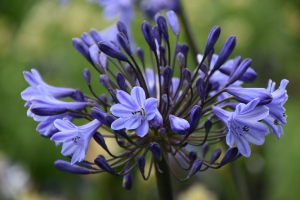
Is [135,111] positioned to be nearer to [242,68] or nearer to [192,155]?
[192,155]

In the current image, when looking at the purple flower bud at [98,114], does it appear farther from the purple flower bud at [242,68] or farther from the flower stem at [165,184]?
the purple flower bud at [242,68]

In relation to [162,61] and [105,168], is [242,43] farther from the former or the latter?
[105,168]

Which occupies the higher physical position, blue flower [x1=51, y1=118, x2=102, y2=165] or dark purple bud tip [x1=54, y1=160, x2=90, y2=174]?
blue flower [x1=51, y1=118, x2=102, y2=165]

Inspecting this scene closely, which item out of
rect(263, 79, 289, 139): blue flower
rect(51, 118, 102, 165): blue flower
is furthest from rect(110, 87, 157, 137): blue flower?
rect(263, 79, 289, 139): blue flower

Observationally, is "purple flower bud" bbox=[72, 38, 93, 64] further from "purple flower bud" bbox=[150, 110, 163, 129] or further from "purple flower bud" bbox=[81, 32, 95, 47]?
"purple flower bud" bbox=[150, 110, 163, 129]

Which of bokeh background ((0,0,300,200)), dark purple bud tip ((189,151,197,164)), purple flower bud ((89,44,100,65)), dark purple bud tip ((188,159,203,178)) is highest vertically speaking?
purple flower bud ((89,44,100,65))

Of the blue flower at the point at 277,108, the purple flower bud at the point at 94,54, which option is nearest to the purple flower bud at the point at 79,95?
the purple flower bud at the point at 94,54

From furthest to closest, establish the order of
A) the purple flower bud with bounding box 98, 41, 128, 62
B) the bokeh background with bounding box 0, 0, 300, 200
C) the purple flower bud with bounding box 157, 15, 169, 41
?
the bokeh background with bounding box 0, 0, 300, 200
the purple flower bud with bounding box 157, 15, 169, 41
the purple flower bud with bounding box 98, 41, 128, 62
